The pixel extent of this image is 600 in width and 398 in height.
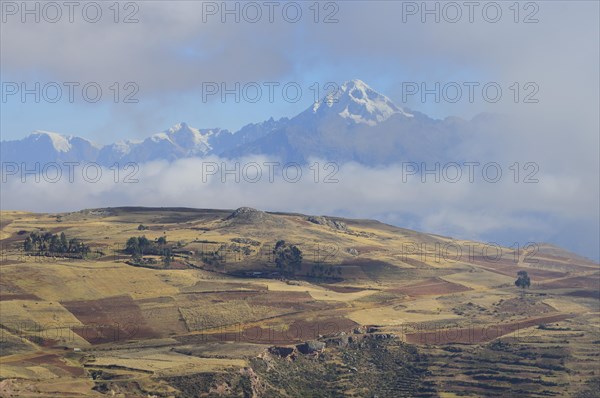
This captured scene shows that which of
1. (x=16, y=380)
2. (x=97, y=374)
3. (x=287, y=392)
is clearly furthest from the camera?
(x=287, y=392)

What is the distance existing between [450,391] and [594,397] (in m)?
33.4

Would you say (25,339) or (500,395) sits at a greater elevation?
(25,339)

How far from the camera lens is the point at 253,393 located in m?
182

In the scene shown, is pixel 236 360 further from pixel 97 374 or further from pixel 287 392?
pixel 97 374

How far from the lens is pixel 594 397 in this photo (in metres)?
196

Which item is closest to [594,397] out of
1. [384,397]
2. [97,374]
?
[384,397]

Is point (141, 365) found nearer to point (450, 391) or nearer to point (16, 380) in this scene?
point (16, 380)

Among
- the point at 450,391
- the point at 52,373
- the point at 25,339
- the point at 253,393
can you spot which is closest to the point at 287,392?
the point at 253,393

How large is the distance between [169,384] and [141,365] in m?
13.1

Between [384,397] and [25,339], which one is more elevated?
[25,339]

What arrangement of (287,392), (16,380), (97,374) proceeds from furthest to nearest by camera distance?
(287,392) → (97,374) → (16,380)

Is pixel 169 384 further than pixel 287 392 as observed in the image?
No

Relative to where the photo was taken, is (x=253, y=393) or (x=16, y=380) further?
(x=253, y=393)

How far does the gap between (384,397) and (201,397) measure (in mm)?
47989
